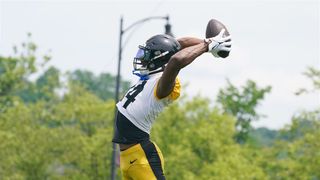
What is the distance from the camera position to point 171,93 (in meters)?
7.33

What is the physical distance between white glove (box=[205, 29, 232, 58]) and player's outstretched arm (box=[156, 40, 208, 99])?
0.05 m

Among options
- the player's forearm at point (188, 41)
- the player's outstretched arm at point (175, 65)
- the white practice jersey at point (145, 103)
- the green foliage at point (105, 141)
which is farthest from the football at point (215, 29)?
the green foliage at point (105, 141)

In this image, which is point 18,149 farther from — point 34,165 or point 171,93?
point 171,93

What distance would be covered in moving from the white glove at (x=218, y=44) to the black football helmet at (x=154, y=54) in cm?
38

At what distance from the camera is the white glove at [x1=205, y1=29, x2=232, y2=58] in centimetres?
721

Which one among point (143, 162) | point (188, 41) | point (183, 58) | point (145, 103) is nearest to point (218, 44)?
point (183, 58)

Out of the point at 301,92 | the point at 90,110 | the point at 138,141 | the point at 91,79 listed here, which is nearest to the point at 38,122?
the point at 90,110

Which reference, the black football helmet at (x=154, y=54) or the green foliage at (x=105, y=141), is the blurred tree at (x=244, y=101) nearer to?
the green foliage at (x=105, y=141)

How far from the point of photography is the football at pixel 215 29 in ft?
23.9

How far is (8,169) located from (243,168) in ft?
35.7

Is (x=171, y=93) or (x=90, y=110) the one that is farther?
(x=90, y=110)

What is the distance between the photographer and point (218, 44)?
721cm

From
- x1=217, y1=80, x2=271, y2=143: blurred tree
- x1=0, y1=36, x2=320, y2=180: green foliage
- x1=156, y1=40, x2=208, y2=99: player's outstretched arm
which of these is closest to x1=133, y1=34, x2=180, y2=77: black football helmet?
x1=156, y1=40, x2=208, y2=99: player's outstretched arm

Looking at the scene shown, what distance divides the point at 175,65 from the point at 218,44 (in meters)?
0.52
